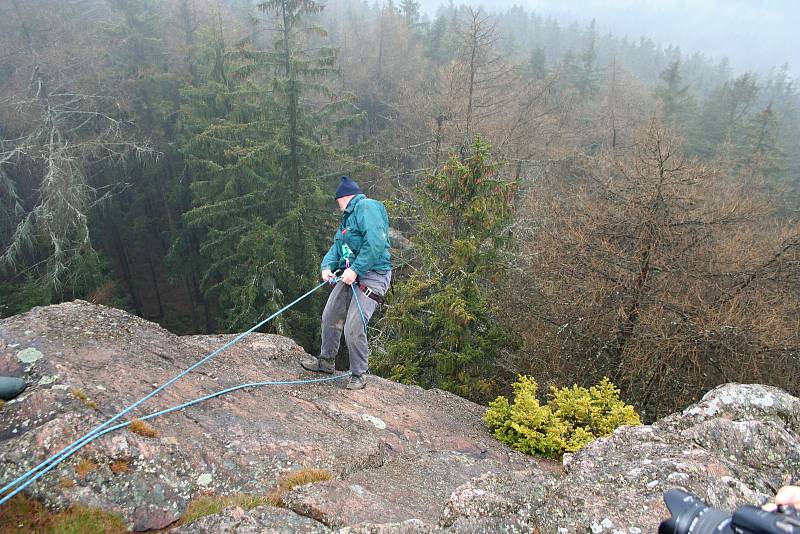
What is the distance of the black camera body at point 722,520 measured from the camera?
66.8 inches

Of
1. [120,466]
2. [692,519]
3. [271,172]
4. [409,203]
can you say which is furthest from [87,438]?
[271,172]

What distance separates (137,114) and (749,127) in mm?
36179

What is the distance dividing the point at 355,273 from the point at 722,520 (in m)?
3.94

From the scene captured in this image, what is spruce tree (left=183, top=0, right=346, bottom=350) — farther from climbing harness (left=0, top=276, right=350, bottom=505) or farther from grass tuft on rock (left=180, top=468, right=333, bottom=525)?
grass tuft on rock (left=180, top=468, right=333, bottom=525)

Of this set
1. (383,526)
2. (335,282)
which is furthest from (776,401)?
(335,282)

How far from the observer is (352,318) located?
18.2 feet

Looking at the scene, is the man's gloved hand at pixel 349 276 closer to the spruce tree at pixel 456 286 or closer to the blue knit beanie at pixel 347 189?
the blue knit beanie at pixel 347 189

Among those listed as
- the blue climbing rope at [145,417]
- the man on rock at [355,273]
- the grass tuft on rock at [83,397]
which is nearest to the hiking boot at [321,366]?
the man on rock at [355,273]

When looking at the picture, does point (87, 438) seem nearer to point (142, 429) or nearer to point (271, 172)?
point (142, 429)

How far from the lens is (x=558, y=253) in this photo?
1115 centimetres

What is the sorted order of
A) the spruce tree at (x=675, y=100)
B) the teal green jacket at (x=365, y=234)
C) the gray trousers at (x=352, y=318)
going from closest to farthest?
the teal green jacket at (x=365, y=234)
the gray trousers at (x=352, y=318)
the spruce tree at (x=675, y=100)

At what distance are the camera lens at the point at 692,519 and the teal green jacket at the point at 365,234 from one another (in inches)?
144

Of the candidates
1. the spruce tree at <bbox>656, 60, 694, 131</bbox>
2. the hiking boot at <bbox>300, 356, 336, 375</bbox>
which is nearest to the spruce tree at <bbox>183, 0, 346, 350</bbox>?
the hiking boot at <bbox>300, 356, 336, 375</bbox>

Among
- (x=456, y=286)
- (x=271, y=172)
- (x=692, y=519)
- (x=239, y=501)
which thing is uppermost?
(x=692, y=519)
